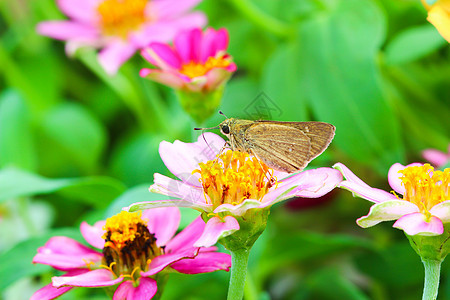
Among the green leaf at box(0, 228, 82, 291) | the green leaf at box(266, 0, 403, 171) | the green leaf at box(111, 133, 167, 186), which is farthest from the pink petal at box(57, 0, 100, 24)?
the green leaf at box(0, 228, 82, 291)

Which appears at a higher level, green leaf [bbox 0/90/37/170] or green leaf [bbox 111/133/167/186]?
green leaf [bbox 0/90/37/170]

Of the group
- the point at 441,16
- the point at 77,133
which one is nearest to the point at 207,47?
the point at 441,16

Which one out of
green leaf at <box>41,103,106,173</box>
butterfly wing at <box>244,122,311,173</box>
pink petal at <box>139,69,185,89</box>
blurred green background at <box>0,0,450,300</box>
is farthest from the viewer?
green leaf at <box>41,103,106,173</box>

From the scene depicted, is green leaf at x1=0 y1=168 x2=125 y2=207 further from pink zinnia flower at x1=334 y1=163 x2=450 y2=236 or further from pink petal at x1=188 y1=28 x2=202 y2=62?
pink zinnia flower at x1=334 y1=163 x2=450 y2=236

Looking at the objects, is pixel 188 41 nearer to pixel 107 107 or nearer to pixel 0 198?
pixel 0 198

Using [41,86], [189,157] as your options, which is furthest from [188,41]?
[41,86]

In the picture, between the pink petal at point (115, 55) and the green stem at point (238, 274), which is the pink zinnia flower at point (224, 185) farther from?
the pink petal at point (115, 55)

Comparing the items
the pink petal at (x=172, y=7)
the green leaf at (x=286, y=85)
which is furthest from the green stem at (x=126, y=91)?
the green leaf at (x=286, y=85)
